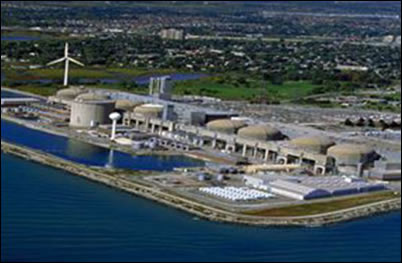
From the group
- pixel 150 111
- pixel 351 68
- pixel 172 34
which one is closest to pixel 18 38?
pixel 172 34

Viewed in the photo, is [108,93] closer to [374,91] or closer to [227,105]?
[227,105]

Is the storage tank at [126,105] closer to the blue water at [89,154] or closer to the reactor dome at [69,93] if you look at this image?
the reactor dome at [69,93]

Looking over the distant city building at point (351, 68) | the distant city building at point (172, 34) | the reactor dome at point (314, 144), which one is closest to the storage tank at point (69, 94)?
the reactor dome at point (314, 144)

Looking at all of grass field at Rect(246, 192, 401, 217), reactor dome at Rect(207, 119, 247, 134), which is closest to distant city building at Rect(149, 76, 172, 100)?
reactor dome at Rect(207, 119, 247, 134)

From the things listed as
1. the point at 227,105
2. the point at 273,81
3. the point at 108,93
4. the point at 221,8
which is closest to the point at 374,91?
the point at 273,81

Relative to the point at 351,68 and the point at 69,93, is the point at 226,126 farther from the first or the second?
the point at 351,68

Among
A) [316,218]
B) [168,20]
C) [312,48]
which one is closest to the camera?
[316,218]

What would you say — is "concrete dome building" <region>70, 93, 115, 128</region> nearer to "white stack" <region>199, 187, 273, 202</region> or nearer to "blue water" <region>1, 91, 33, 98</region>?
"blue water" <region>1, 91, 33, 98</region>
